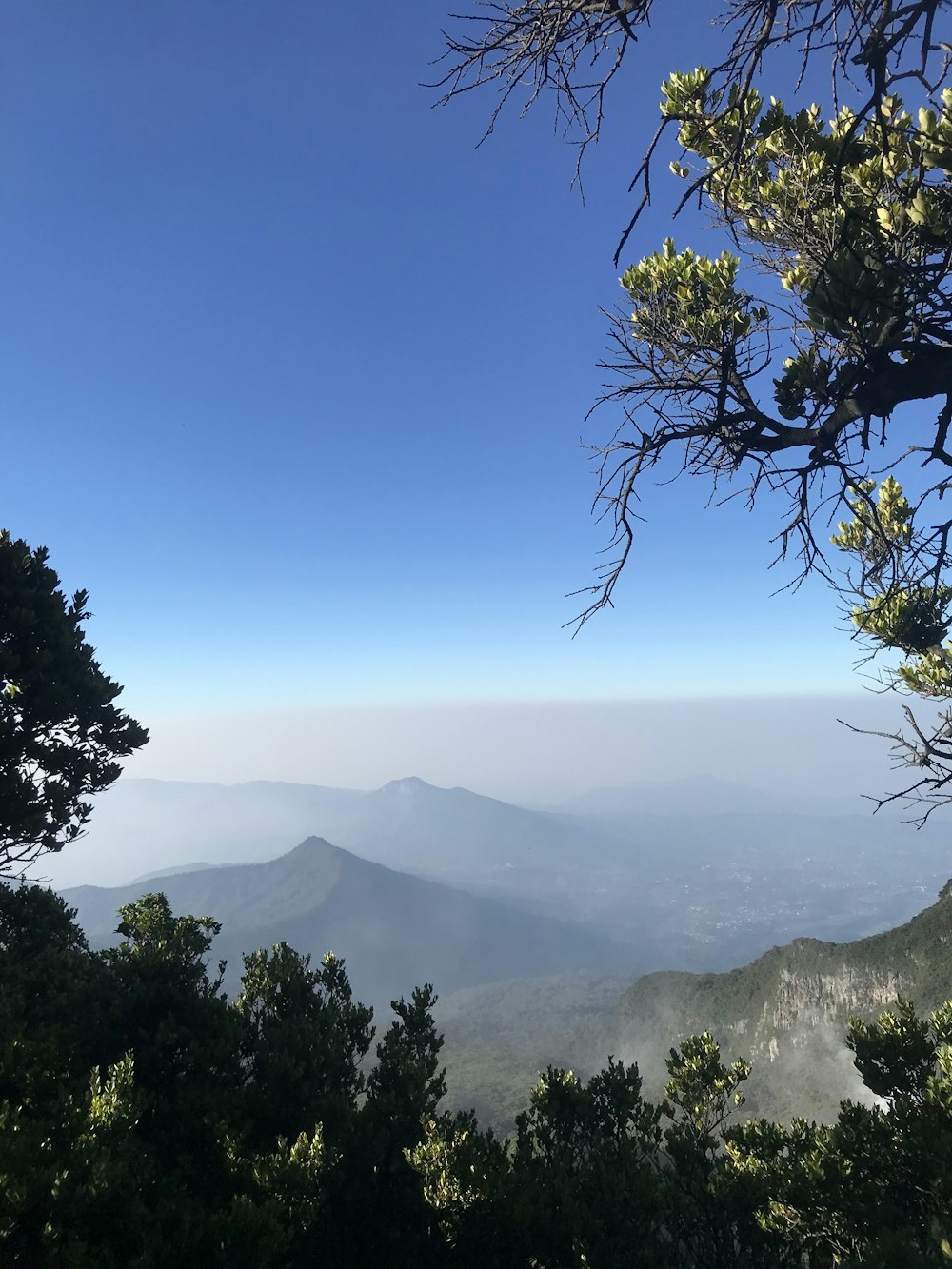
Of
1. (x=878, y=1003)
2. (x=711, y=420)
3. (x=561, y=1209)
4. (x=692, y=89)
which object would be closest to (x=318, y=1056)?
(x=561, y=1209)

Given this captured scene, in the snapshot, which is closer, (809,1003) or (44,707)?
(44,707)

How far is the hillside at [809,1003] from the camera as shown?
12031 cm

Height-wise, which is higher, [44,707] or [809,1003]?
[44,707]

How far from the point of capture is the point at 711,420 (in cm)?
466

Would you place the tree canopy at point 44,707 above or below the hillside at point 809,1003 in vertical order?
above

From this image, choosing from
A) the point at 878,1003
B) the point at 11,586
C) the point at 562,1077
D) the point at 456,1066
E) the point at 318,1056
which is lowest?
the point at 456,1066

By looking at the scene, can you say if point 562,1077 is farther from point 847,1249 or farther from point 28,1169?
point 28,1169

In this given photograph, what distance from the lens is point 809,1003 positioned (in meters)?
138

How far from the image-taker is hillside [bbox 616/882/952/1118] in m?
120

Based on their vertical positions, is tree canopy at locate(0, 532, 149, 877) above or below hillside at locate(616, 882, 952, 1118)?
above

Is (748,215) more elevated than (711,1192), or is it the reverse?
(748,215)

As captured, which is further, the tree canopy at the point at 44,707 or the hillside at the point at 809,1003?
the hillside at the point at 809,1003

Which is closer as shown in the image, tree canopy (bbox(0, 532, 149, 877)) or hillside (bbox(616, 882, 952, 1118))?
tree canopy (bbox(0, 532, 149, 877))

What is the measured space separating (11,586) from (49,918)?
8.32 m
